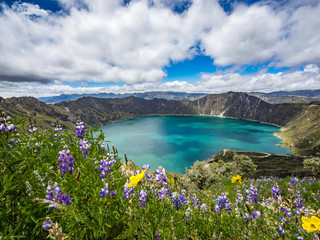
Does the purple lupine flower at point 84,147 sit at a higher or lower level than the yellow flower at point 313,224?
higher

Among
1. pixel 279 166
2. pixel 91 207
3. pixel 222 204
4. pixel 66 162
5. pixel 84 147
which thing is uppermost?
pixel 84 147

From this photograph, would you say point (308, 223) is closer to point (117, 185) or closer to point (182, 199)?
point (182, 199)

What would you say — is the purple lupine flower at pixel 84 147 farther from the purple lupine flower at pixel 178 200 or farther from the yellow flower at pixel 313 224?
the yellow flower at pixel 313 224

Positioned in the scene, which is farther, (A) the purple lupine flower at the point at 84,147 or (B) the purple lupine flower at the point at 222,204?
(B) the purple lupine flower at the point at 222,204

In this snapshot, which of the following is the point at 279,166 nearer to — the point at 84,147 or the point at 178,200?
the point at 178,200

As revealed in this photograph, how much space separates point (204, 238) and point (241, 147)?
153m

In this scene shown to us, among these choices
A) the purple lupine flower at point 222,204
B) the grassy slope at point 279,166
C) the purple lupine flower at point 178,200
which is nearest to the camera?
the purple lupine flower at point 178,200

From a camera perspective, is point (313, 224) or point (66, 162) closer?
point (313, 224)

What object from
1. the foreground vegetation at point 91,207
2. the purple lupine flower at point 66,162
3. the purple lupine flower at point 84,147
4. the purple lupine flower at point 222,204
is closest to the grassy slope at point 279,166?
the purple lupine flower at point 222,204

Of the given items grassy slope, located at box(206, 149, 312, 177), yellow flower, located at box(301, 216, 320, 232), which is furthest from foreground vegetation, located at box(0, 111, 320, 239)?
grassy slope, located at box(206, 149, 312, 177)

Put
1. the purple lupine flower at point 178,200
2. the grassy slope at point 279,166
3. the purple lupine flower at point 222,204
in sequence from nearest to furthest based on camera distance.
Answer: the purple lupine flower at point 178,200
the purple lupine flower at point 222,204
the grassy slope at point 279,166

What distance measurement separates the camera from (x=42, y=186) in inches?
92.0

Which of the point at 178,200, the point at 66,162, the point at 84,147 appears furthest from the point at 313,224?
the point at 84,147

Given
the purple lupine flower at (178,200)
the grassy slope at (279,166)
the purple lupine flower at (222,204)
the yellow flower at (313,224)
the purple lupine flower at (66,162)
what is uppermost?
the purple lupine flower at (66,162)
